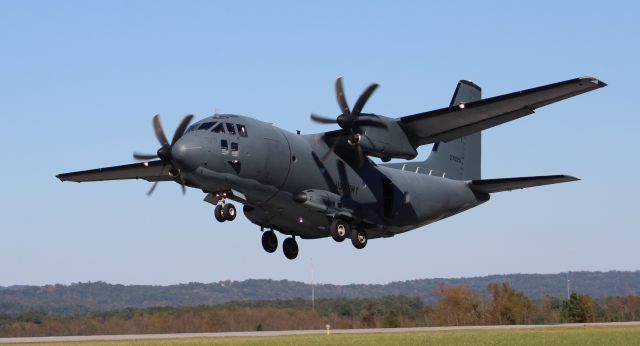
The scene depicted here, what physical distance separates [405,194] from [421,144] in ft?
7.11

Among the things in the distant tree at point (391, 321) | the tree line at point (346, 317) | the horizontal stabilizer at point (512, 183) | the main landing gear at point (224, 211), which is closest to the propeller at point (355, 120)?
the main landing gear at point (224, 211)

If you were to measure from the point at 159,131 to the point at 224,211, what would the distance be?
11.0 feet

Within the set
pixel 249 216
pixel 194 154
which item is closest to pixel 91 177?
pixel 249 216

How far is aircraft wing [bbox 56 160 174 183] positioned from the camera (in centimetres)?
3122

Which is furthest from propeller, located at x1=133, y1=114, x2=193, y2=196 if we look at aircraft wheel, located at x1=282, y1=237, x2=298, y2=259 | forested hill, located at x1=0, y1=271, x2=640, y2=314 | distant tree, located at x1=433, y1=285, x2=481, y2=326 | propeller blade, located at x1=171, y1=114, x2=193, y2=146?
forested hill, located at x1=0, y1=271, x2=640, y2=314

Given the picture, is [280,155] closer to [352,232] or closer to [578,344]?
[352,232]

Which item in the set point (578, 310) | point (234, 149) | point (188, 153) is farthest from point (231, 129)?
point (578, 310)

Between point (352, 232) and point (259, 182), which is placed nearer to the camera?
point (259, 182)

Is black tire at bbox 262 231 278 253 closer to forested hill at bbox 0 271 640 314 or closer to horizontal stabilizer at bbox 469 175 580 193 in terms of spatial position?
horizontal stabilizer at bbox 469 175 580 193

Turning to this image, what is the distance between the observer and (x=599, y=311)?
56.0m

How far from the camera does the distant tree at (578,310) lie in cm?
5284

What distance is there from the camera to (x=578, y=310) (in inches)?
2101

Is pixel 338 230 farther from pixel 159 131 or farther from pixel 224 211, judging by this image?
pixel 159 131

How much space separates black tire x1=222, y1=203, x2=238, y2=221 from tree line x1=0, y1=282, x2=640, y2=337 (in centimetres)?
2194
